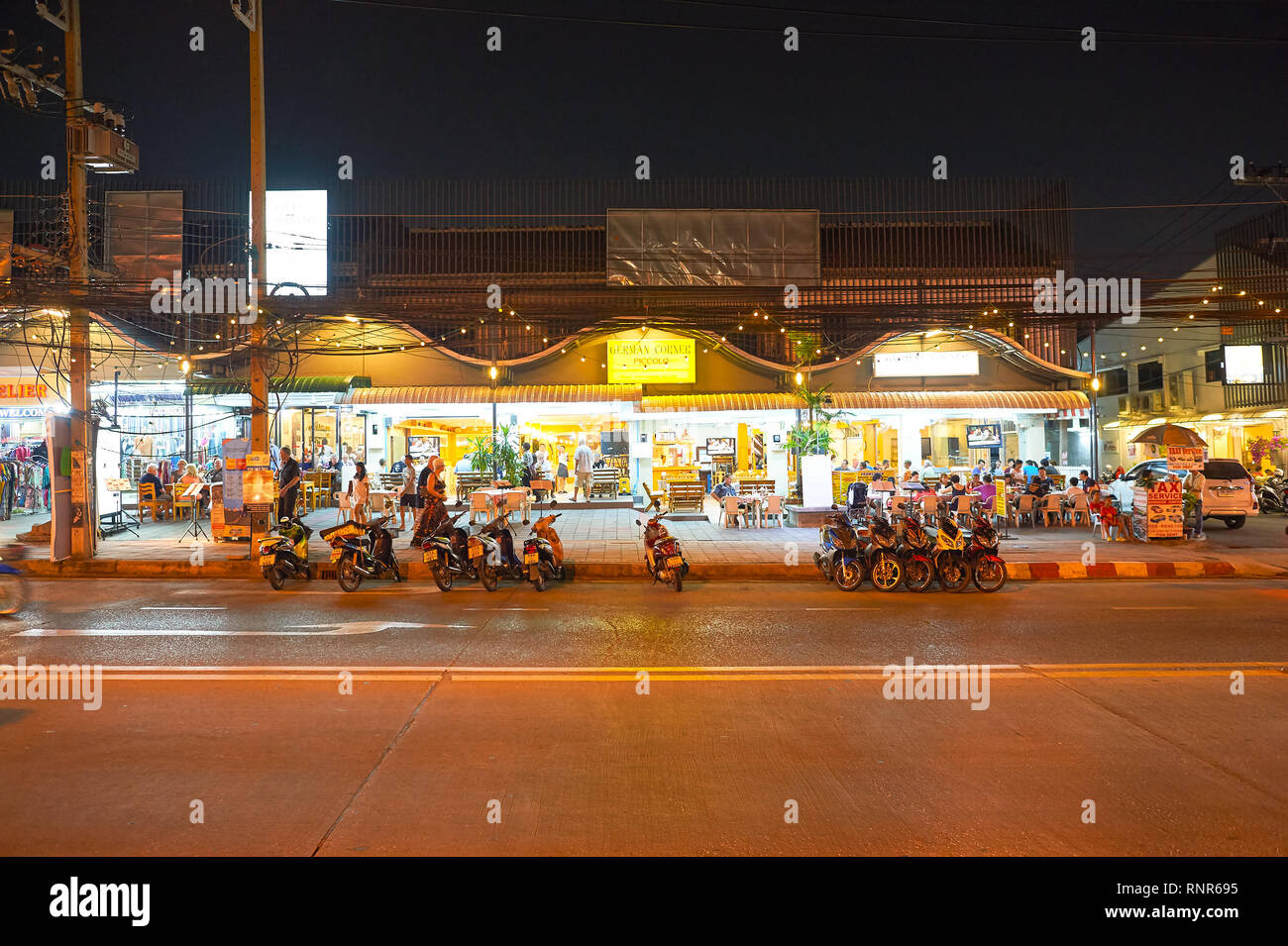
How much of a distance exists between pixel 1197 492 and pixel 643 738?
60.1ft

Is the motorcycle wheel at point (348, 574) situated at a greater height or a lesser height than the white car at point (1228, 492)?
lesser

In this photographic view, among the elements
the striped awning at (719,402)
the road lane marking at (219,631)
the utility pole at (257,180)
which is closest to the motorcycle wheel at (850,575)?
the road lane marking at (219,631)

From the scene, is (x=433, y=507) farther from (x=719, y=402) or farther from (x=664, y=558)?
(x=719, y=402)

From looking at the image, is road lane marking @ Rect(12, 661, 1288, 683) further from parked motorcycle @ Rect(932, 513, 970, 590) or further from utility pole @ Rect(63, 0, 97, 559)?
utility pole @ Rect(63, 0, 97, 559)

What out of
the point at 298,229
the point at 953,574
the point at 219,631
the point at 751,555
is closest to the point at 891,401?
the point at 751,555

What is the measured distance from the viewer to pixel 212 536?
18.1m

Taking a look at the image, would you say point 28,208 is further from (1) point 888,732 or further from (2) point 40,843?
(1) point 888,732

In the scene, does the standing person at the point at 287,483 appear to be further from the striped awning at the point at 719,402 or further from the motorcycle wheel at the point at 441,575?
the striped awning at the point at 719,402

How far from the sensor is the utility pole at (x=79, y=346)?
15.1 m

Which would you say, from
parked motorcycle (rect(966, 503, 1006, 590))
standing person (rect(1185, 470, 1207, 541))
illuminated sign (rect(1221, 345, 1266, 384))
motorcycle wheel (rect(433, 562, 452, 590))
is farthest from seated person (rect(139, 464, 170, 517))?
illuminated sign (rect(1221, 345, 1266, 384))

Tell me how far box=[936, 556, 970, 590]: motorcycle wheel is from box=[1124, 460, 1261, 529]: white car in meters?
10.7

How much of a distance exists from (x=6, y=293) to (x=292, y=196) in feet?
38.8
